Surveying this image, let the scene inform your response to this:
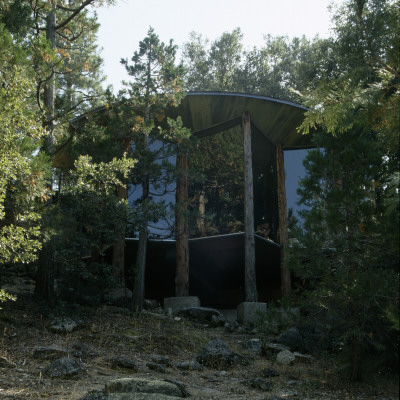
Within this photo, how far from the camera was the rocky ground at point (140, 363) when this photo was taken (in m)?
6.98

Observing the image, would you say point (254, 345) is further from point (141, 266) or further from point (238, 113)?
point (238, 113)

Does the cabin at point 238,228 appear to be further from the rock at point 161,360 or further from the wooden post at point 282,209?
the rock at point 161,360

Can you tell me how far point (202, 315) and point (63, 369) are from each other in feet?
24.8

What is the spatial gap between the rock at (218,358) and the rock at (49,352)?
9.29ft

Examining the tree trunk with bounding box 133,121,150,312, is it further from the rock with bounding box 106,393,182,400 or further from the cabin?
the rock with bounding box 106,393,182,400

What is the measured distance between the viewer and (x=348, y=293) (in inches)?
290

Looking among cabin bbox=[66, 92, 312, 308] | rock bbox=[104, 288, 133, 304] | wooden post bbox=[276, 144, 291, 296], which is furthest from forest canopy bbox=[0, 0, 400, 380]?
wooden post bbox=[276, 144, 291, 296]

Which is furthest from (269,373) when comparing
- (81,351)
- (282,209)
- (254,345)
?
(282,209)

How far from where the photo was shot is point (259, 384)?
7.93 meters

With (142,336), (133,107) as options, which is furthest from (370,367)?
(133,107)

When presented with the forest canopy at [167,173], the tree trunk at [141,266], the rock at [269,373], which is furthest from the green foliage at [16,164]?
the tree trunk at [141,266]

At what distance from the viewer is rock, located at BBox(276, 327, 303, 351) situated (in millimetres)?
11695

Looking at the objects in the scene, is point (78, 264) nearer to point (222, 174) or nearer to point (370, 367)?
point (370, 367)

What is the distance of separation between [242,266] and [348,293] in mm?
12029
